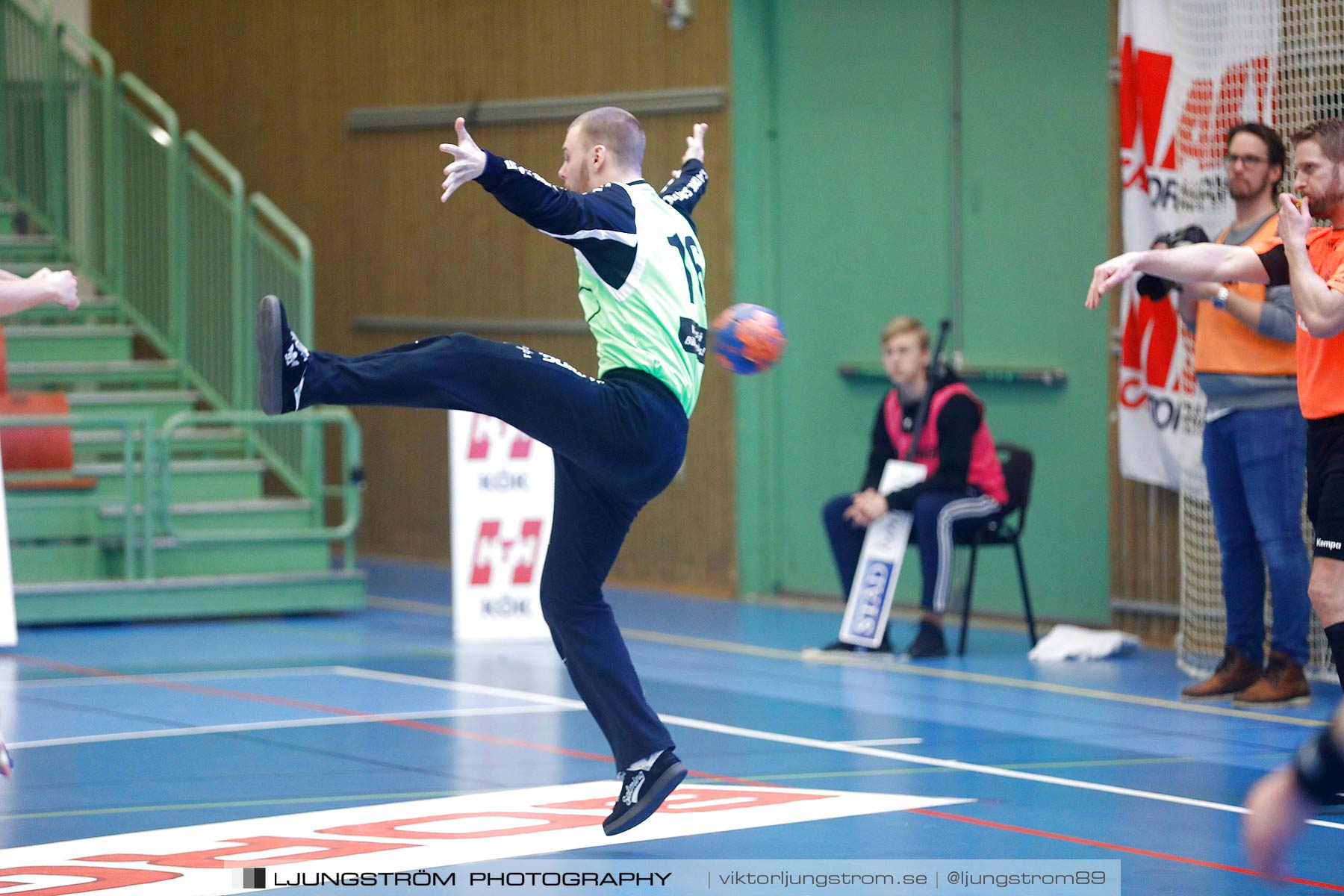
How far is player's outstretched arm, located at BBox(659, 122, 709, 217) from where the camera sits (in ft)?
19.9

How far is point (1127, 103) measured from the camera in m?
9.72

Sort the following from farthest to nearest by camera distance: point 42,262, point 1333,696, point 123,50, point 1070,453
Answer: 1. point 123,50
2. point 42,262
3. point 1070,453
4. point 1333,696

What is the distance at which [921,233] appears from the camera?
11430 mm

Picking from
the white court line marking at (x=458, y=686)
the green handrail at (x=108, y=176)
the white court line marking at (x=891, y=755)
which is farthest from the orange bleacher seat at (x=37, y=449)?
the white court line marking at (x=891, y=755)

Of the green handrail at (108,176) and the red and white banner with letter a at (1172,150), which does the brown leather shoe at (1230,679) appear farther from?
the green handrail at (108,176)

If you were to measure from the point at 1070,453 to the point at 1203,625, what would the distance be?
1583 millimetres

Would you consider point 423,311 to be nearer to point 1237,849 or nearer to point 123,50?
point 123,50

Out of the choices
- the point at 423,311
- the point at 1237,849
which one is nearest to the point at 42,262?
the point at 423,311

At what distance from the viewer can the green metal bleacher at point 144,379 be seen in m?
11.1

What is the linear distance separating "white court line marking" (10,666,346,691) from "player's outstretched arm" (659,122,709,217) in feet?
12.6

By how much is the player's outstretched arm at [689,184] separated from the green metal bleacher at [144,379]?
5.25 metres

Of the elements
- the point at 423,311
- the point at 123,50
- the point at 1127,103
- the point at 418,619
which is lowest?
the point at 418,619

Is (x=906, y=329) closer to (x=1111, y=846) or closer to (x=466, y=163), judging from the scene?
(x=1111, y=846)

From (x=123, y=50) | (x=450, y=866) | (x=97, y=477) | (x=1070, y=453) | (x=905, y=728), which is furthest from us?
(x=123, y=50)
